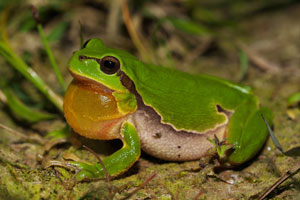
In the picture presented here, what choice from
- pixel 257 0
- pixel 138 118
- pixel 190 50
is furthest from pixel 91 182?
pixel 257 0

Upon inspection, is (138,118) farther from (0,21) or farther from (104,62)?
(0,21)

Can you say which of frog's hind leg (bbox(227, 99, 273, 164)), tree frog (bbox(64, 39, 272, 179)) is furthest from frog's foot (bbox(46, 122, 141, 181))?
frog's hind leg (bbox(227, 99, 273, 164))

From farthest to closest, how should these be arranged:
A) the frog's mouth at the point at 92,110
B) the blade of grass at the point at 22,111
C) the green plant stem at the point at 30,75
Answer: the blade of grass at the point at 22,111, the green plant stem at the point at 30,75, the frog's mouth at the point at 92,110

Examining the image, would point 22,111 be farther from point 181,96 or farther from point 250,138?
point 250,138

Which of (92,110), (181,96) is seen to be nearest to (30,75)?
(92,110)

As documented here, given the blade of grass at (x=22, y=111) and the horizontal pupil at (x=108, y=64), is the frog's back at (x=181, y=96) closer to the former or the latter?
the horizontal pupil at (x=108, y=64)

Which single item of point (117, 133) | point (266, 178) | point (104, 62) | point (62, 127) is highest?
point (104, 62)

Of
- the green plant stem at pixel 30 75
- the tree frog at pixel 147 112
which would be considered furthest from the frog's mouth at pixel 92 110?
the green plant stem at pixel 30 75

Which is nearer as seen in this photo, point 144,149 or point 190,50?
point 144,149

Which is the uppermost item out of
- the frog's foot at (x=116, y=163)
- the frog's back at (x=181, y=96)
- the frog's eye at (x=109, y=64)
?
the frog's eye at (x=109, y=64)
